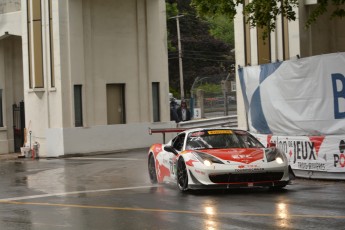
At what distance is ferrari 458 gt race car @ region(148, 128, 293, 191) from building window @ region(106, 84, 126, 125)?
16.7m

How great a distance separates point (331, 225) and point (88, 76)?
22083 mm

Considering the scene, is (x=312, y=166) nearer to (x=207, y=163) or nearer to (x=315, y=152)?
(x=315, y=152)

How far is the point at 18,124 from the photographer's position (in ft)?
118

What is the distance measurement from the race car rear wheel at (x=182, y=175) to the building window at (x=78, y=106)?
1636cm

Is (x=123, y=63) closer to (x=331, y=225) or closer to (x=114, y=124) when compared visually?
(x=114, y=124)

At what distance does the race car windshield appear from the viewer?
15126mm

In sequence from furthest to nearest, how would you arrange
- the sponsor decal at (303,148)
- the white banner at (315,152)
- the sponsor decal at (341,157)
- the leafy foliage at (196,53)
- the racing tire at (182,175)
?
the leafy foliage at (196,53) < the sponsor decal at (303,148) < the white banner at (315,152) < the sponsor decal at (341,157) < the racing tire at (182,175)

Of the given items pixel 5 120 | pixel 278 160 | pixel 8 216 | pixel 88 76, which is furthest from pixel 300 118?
pixel 5 120

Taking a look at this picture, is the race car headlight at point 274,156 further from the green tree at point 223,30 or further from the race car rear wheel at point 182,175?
the green tree at point 223,30

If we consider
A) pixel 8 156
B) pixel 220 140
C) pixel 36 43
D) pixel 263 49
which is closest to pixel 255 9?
pixel 220 140

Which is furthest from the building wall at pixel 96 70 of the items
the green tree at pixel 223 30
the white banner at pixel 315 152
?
the green tree at pixel 223 30

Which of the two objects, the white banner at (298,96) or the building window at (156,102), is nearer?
the white banner at (298,96)

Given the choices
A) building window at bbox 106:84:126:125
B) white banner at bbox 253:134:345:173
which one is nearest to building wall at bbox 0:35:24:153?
building window at bbox 106:84:126:125

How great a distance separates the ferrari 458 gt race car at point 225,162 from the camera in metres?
13.9
